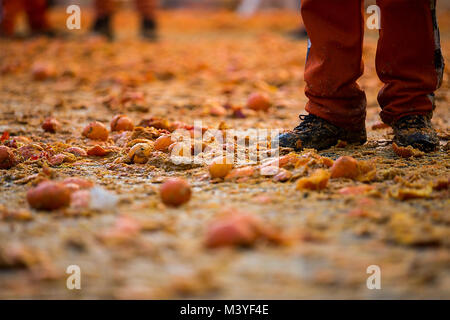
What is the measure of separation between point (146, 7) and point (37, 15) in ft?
4.76

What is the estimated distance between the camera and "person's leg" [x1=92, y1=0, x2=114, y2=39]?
526cm

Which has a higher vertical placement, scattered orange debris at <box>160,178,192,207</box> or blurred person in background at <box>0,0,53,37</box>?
blurred person in background at <box>0,0,53,37</box>

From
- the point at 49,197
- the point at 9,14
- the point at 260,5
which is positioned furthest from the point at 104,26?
the point at 260,5

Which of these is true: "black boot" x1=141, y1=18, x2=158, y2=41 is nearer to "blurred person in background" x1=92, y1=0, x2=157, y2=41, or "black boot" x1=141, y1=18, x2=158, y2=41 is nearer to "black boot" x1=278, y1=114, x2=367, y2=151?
"blurred person in background" x1=92, y1=0, x2=157, y2=41

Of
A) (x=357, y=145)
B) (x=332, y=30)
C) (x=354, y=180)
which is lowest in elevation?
(x=354, y=180)

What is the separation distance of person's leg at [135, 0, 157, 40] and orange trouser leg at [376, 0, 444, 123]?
4148 millimetres

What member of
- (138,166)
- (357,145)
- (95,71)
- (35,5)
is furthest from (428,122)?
(35,5)

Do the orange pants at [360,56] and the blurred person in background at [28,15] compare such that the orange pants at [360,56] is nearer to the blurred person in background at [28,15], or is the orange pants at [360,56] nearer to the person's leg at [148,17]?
the person's leg at [148,17]

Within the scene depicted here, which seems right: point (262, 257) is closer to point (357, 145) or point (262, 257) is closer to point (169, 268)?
point (169, 268)

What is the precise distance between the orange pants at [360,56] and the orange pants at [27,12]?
4.88 meters

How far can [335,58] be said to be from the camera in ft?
5.65

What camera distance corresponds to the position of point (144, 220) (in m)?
1.12

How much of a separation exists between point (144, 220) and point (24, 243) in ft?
0.86

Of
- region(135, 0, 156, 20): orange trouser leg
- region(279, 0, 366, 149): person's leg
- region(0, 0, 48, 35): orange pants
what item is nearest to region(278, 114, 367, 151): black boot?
region(279, 0, 366, 149): person's leg
